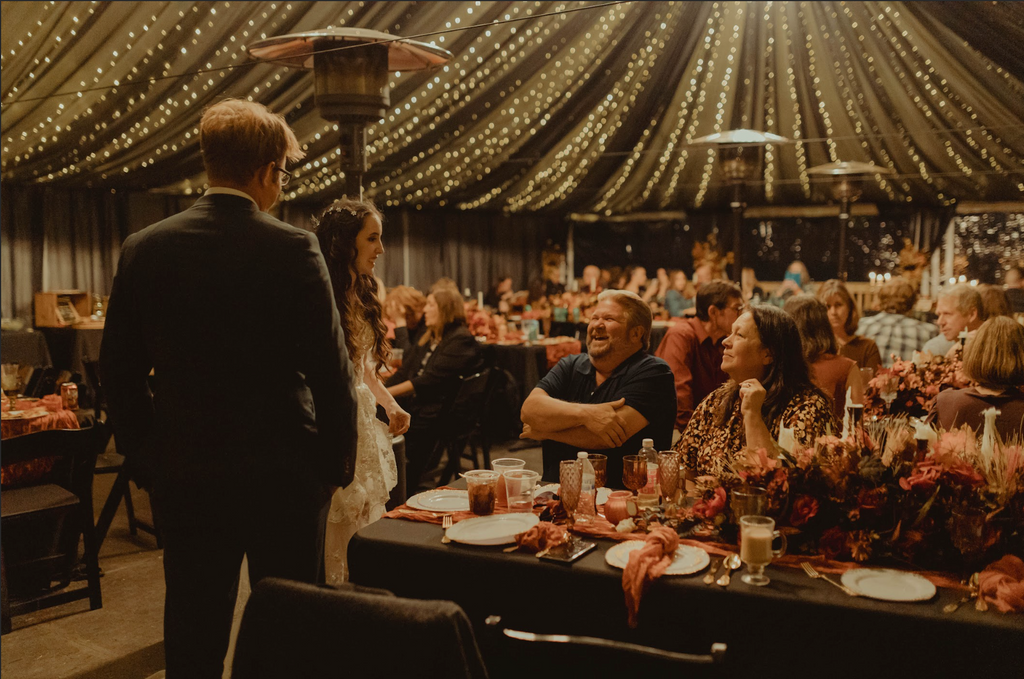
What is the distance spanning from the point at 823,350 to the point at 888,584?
2.04 m

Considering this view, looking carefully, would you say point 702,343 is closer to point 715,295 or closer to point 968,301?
point 715,295

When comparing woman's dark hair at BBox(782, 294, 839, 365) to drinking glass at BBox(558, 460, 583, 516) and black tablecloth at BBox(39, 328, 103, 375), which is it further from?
black tablecloth at BBox(39, 328, 103, 375)

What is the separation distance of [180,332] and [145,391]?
0.20m

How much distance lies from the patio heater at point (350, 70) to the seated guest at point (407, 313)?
1.87 metres

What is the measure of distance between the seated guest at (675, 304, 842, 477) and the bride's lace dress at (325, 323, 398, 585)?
40.3 inches

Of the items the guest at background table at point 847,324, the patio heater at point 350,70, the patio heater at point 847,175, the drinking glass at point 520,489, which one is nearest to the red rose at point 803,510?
the drinking glass at point 520,489

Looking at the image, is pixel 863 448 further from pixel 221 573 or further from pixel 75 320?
pixel 75 320

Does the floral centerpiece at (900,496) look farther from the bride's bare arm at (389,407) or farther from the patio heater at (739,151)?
the patio heater at (739,151)

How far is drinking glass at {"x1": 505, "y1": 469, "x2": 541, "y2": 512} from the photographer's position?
86.7 inches

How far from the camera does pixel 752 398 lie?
2.40 metres

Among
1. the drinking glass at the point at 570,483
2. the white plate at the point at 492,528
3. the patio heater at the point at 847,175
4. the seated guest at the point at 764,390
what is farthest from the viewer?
the patio heater at the point at 847,175

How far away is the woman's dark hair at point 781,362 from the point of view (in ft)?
8.41

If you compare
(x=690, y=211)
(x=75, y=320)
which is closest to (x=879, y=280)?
(x=690, y=211)

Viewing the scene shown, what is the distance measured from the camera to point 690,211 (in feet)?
48.6
